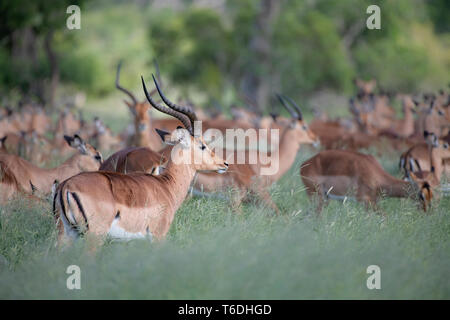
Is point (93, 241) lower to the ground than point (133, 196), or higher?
lower

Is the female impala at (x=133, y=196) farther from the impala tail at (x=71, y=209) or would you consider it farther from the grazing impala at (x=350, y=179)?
the grazing impala at (x=350, y=179)

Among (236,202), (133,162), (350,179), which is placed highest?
(133,162)

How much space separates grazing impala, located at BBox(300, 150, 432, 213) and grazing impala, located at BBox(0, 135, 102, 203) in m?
2.02

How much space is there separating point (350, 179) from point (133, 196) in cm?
253

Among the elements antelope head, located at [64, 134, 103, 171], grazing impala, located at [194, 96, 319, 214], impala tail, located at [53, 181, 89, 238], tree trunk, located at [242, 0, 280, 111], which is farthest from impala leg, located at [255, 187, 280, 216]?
tree trunk, located at [242, 0, 280, 111]

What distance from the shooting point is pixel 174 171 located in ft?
14.8

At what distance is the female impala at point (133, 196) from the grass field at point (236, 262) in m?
0.13

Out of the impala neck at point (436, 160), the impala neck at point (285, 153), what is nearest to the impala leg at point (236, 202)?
the impala neck at point (285, 153)

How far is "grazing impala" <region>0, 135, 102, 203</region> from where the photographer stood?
17.9 feet

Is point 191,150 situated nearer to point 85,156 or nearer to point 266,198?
point 266,198

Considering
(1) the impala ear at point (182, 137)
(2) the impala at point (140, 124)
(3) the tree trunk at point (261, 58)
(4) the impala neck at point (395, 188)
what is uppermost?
(3) the tree trunk at point (261, 58)

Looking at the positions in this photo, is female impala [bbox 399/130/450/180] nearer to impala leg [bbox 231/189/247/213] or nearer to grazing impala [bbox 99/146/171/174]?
impala leg [bbox 231/189/247/213]

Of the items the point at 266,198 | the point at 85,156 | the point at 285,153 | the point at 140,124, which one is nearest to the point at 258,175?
the point at 266,198

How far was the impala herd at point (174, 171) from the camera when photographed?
12.6 feet
